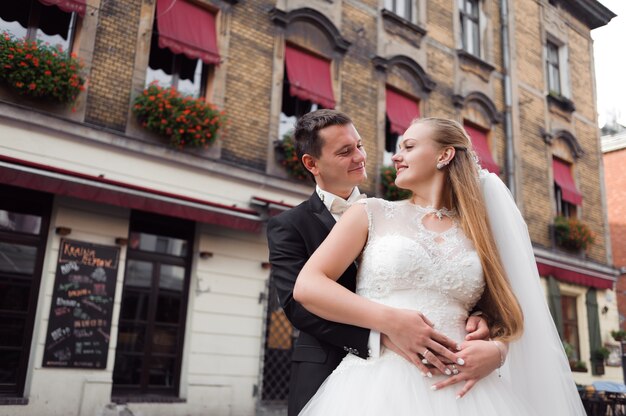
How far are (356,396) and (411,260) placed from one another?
57 cm

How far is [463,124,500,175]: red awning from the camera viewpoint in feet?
46.4

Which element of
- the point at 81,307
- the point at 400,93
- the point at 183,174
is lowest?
the point at 81,307

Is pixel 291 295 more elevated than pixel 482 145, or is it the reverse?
pixel 482 145

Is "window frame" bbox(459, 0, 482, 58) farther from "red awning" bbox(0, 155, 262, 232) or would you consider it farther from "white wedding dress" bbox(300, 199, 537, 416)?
"white wedding dress" bbox(300, 199, 537, 416)

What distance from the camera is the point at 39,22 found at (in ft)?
27.5

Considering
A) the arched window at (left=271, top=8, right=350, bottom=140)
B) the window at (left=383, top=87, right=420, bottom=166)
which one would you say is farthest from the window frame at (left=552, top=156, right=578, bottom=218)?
the arched window at (left=271, top=8, right=350, bottom=140)

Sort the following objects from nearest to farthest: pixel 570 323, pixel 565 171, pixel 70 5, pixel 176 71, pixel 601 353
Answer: pixel 70 5 → pixel 176 71 → pixel 601 353 → pixel 570 323 → pixel 565 171

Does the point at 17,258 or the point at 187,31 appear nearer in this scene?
the point at 17,258

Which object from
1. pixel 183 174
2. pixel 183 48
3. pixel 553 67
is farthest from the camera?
pixel 553 67

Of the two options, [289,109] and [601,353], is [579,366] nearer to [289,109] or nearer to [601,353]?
[601,353]

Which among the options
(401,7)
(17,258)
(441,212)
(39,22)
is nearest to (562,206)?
(401,7)

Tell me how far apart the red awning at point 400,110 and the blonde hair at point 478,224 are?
399 inches

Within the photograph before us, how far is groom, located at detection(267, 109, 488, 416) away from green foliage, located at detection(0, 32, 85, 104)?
6.02 metres

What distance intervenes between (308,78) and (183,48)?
272 centimetres
